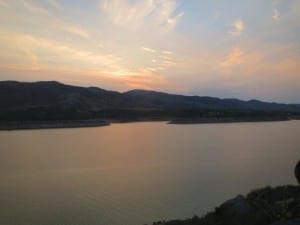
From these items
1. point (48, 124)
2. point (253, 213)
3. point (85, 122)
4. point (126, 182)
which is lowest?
point (126, 182)

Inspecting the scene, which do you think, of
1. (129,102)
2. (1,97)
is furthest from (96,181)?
(129,102)

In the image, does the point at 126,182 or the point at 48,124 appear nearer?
the point at 126,182

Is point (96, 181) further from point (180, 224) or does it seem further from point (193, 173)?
point (180, 224)

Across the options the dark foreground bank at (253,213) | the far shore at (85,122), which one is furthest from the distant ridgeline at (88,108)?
the dark foreground bank at (253,213)

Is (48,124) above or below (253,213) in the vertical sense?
below

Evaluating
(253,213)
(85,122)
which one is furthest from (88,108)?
(253,213)

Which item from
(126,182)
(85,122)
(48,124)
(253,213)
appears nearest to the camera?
(253,213)

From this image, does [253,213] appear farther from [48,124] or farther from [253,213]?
[48,124]

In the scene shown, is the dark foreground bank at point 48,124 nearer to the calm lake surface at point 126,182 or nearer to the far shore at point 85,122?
the far shore at point 85,122

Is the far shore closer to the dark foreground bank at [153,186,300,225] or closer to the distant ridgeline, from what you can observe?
the distant ridgeline
